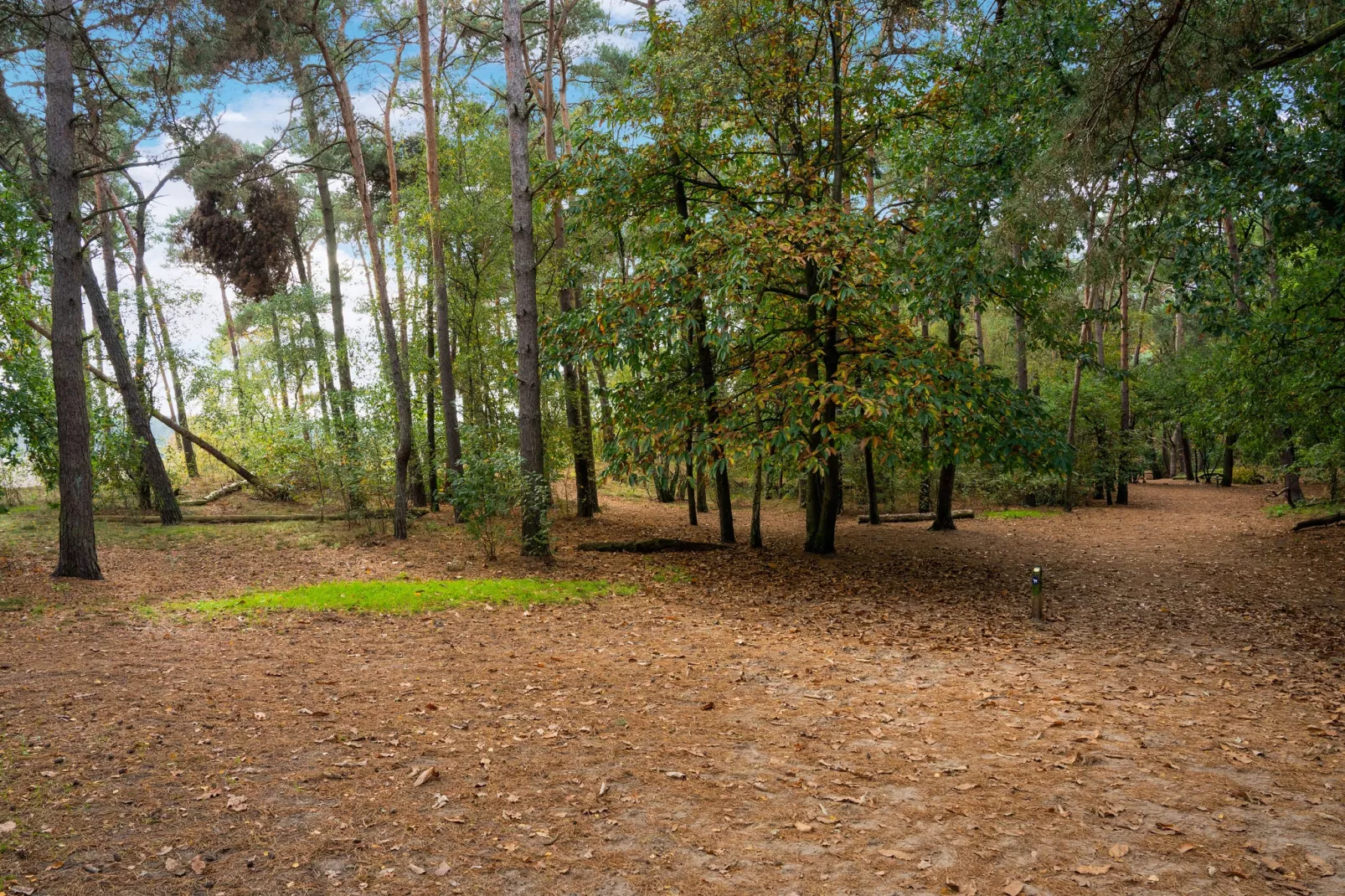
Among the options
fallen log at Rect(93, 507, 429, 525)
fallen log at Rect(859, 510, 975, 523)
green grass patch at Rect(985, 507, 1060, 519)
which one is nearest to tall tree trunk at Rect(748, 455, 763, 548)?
fallen log at Rect(859, 510, 975, 523)

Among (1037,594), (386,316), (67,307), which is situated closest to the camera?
(1037,594)

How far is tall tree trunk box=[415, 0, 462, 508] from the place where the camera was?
13062 millimetres

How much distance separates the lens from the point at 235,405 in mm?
21984

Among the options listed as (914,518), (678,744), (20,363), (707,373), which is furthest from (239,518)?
(914,518)

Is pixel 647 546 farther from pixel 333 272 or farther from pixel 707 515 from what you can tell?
pixel 333 272

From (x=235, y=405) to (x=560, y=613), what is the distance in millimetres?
18907

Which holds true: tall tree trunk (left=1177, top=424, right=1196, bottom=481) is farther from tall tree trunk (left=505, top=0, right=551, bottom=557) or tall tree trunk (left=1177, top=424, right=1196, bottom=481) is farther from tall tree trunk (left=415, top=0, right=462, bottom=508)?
tall tree trunk (left=505, top=0, right=551, bottom=557)

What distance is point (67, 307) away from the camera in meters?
8.41

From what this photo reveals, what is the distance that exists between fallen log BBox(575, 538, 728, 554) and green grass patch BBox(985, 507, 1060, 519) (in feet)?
29.9

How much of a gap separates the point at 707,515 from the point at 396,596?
10.8 meters

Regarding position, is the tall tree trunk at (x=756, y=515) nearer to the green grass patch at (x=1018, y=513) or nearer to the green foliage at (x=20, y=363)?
the green grass patch at (x=1018, y=513)

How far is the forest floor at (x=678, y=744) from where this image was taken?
10.5ft

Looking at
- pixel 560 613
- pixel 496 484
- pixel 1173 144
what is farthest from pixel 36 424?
pixel 1173 144

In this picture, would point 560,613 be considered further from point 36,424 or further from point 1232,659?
point 36,424
